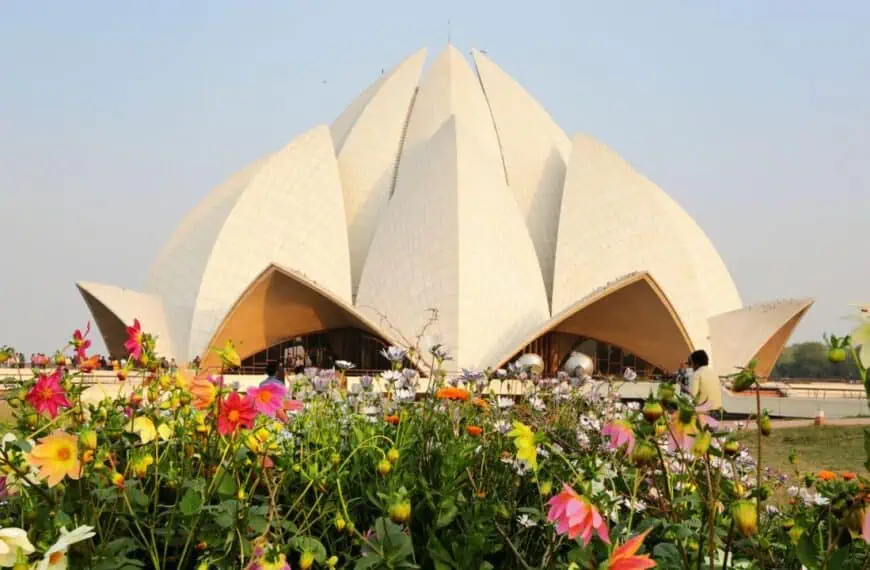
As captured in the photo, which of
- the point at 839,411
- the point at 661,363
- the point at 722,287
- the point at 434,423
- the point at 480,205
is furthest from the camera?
the point at 722,287

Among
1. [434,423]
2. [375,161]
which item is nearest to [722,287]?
[375,161]

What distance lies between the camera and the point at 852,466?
8.99 metres

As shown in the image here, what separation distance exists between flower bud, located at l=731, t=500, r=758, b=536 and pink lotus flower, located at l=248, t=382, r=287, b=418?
85cm

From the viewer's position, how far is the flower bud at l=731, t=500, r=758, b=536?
112 centimetres

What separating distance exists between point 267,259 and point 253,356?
3.71 m

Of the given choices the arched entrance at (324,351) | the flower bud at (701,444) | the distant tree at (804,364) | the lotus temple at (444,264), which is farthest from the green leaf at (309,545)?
the distant tree at (804,364)

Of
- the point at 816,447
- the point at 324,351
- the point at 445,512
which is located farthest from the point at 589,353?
the point at 445,512

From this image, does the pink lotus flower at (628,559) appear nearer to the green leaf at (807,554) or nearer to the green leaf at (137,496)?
the green leaf at (807,554)

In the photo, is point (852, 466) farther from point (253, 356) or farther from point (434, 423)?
point (253, 356)

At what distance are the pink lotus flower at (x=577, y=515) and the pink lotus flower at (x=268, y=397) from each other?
622 mm

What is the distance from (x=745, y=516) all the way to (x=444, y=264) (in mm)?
19186

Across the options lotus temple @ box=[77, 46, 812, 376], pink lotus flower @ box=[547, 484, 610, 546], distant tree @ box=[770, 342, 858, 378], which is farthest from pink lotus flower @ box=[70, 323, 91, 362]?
distant tree @ box=[770, 342, 858, 378]

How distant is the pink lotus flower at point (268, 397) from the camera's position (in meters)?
1.58

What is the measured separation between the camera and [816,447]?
34.8 feet
